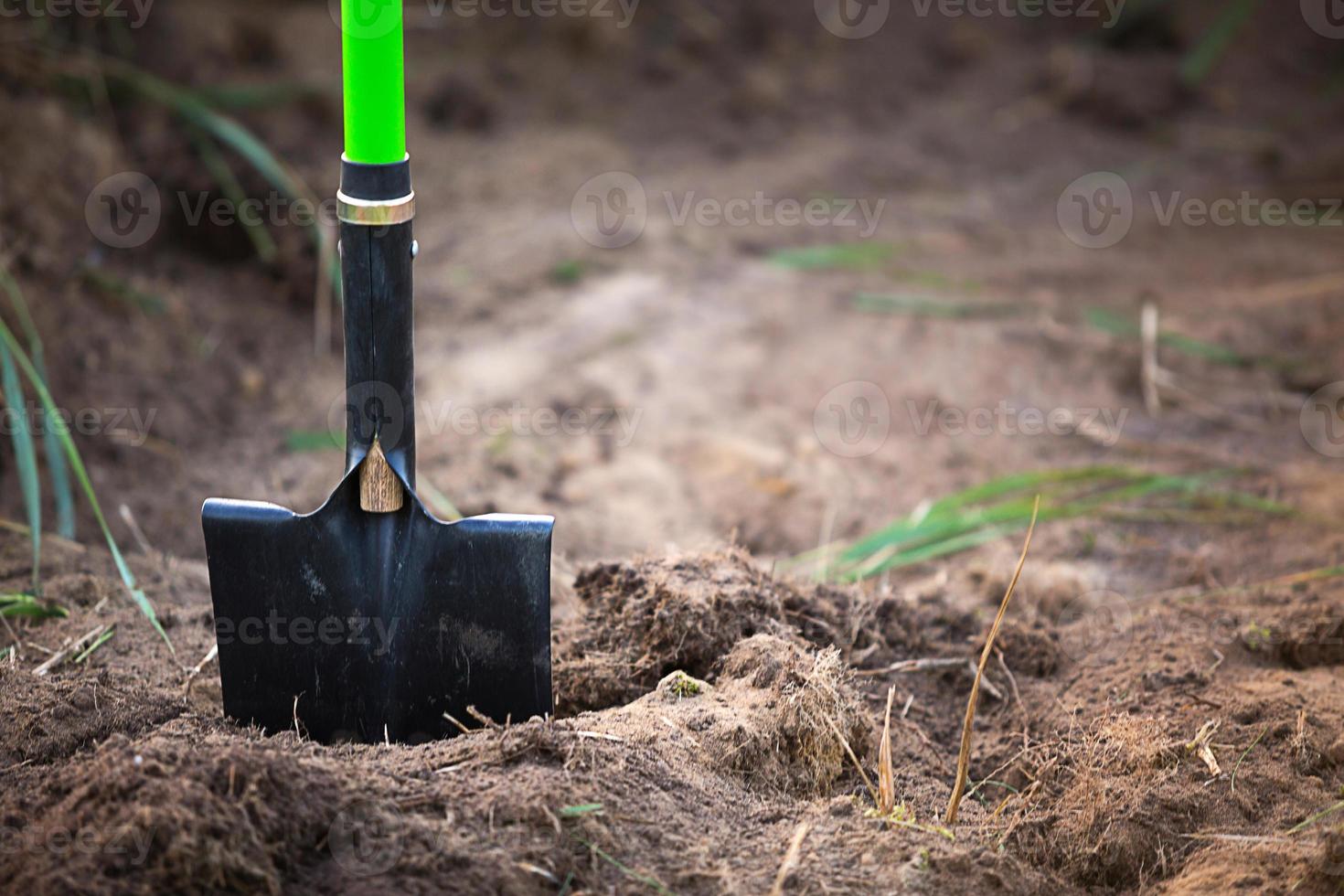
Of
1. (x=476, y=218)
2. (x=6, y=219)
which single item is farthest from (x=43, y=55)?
(x=476, y=218)

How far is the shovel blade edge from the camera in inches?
67.1

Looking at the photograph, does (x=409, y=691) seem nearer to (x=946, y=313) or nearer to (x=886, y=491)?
(x=886, y=491)

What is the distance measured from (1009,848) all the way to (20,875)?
44.5 inches

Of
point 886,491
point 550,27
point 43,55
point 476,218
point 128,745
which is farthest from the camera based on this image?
point 550,27

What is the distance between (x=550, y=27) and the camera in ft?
15.7

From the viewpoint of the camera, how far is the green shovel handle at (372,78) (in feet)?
5.11
